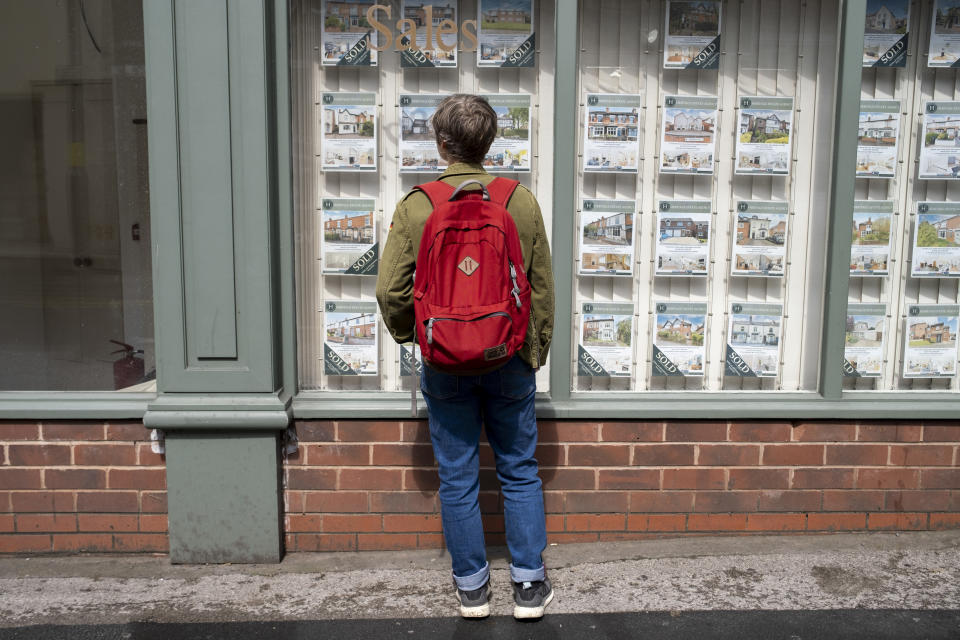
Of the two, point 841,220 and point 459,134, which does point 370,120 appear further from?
point 841,220

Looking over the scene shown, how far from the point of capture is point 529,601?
3.53 m

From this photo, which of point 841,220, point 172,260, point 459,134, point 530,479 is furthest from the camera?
point 841,220

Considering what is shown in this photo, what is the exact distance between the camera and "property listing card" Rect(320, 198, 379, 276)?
13.6 ft

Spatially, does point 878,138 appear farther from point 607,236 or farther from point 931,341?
point 607,236

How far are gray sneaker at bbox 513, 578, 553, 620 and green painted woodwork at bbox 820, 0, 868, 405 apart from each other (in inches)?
66.3

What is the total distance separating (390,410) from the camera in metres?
4.05

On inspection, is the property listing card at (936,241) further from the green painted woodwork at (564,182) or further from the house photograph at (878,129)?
the green painted woodwork at (564,182)

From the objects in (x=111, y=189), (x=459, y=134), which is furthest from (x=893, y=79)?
(x=111, y=189)

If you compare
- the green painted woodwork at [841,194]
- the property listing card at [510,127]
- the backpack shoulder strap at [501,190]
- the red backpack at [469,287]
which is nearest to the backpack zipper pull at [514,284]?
the red backpack at [469,287]

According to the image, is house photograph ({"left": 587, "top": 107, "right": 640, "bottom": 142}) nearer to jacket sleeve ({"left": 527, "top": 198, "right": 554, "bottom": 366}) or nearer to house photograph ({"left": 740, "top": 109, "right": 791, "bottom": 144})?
house photograph ({"left": 740, "top": 109, "right": 791, "bottom": 144})

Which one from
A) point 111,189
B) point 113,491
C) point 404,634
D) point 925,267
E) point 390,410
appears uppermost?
point 111,189

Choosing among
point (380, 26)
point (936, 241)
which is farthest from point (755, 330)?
point (380, 26)

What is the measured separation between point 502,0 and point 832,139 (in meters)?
1.64

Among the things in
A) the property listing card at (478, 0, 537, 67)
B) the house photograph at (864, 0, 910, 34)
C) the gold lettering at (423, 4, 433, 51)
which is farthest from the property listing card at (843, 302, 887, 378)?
the gold lettering at (423, 4, 433, 51)
